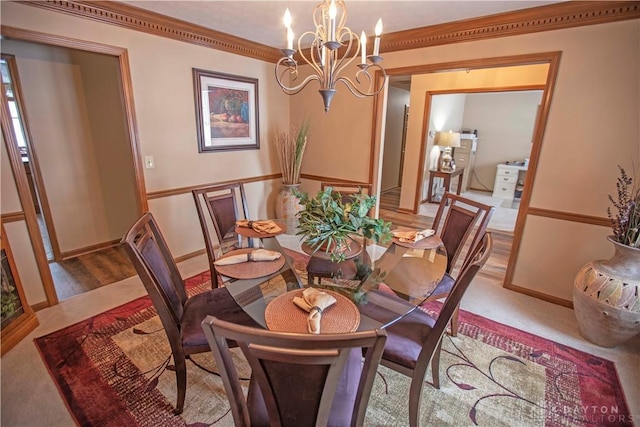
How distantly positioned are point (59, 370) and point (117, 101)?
2748 mm

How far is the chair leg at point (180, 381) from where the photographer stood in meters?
1.52

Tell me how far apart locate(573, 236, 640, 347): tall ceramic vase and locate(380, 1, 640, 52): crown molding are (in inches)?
63.0

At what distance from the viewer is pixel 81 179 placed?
11.1 feet

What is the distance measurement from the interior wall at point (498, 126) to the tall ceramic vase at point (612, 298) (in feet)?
18.1

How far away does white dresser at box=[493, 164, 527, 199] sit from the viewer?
6.43 m

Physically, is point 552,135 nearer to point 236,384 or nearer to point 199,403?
point 236,384

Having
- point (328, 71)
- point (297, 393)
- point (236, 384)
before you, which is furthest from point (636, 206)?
point (236, 384)

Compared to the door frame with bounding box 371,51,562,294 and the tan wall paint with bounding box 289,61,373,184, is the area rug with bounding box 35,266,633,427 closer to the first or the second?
the door frame with bounding box 371,51,562,294

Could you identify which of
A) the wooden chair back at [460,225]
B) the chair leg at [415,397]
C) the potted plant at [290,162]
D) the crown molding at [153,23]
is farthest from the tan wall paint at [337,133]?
the chair leg at [415,397]

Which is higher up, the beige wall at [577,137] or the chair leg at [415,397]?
the beige wall at [577,137]

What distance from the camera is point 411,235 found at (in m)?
2.17

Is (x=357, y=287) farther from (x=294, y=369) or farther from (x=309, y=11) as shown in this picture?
(x=309, y=11)

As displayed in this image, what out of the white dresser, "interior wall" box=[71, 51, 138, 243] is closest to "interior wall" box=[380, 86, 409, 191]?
the white dresser

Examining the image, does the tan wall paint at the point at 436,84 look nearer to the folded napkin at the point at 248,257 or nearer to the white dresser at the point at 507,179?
the white dresser at the point at 507,179
